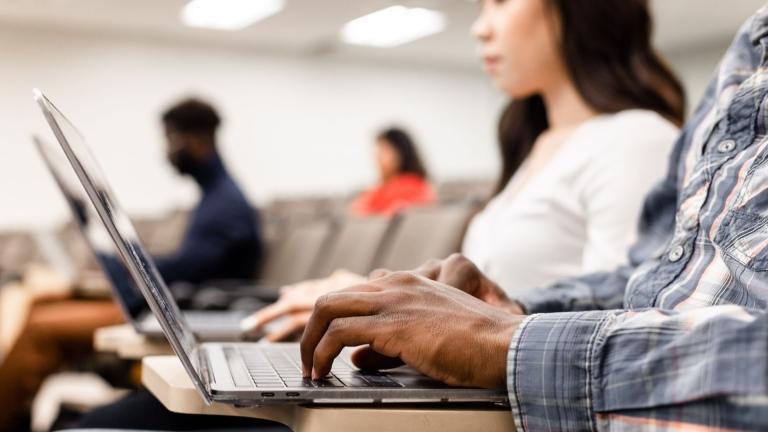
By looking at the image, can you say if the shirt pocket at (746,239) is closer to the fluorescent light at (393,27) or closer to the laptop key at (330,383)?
the laptop key at (330,383)

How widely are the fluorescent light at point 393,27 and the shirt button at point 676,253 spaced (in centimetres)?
726

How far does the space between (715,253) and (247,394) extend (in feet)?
1.31

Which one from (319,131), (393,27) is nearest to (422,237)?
(393,27)

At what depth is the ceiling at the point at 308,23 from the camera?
759 cm

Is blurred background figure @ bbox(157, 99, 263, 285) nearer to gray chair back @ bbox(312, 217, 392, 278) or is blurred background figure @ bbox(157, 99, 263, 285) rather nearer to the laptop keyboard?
gray chair back @ bbox(312, 217, 392, 278)

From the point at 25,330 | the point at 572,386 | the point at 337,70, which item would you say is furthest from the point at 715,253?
the point at 337,70

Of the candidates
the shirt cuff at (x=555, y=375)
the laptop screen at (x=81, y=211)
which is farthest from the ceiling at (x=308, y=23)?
the shirt cuff at (x=555, y=375)

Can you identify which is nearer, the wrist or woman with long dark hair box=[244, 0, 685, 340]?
the wrist

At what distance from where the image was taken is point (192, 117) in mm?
2854

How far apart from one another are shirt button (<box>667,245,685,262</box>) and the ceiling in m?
6.98

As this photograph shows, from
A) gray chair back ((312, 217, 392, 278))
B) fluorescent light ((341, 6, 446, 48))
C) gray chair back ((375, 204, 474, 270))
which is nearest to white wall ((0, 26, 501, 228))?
fluorescent light ((341, 6, 446, 48))

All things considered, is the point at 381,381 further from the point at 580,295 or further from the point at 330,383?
the point at 580,295

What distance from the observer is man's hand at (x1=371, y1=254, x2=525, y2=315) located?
0.78 meters

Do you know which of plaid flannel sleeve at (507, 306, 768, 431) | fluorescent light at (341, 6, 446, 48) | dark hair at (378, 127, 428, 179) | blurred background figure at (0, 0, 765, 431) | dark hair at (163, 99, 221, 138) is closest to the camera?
plaid flannel sleeve at (507, 306, 768, 431)
